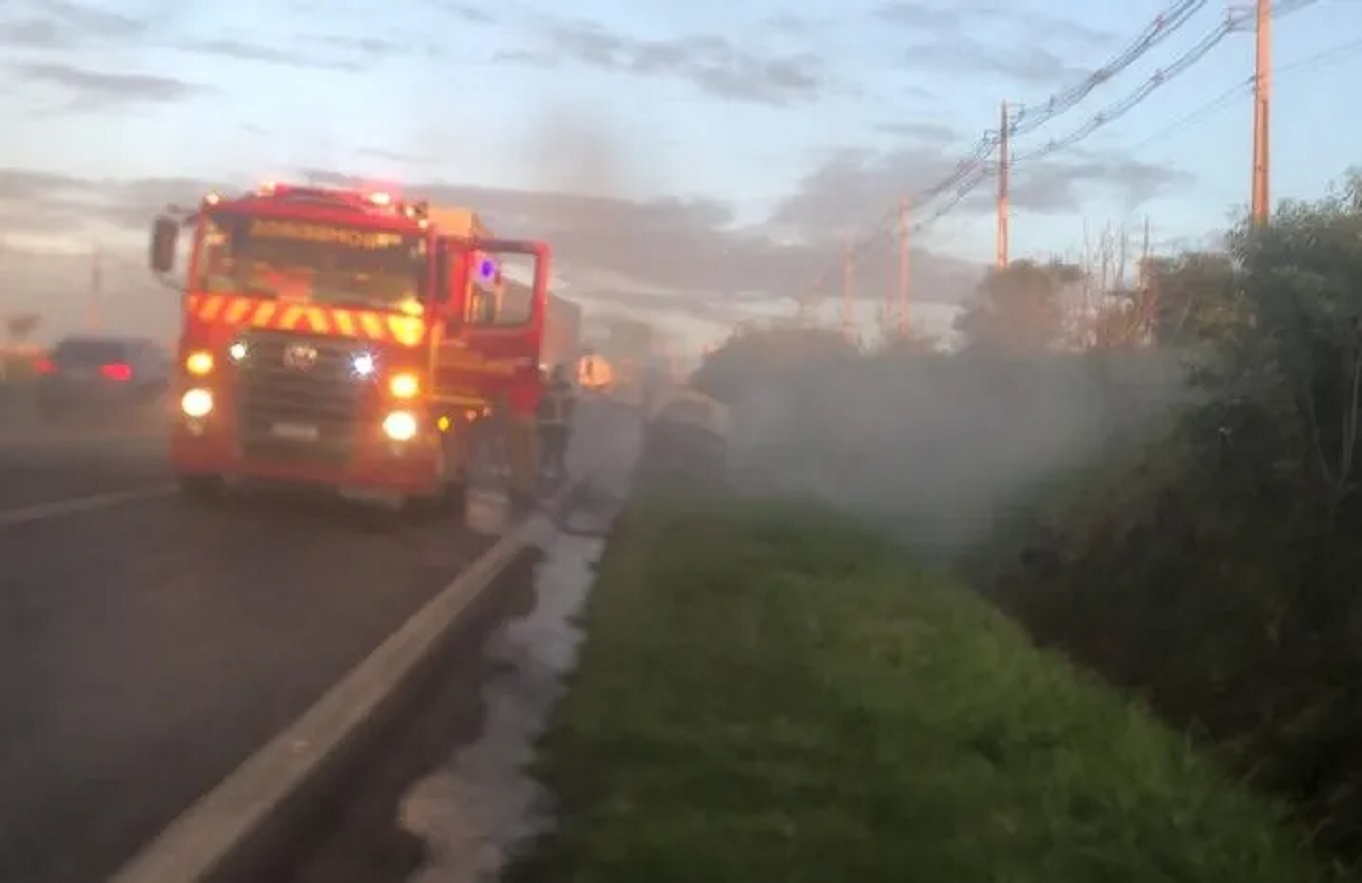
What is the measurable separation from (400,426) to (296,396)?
3.50ft

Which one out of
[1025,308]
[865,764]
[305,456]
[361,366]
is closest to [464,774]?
[865,764]

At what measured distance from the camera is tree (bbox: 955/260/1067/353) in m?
40.4

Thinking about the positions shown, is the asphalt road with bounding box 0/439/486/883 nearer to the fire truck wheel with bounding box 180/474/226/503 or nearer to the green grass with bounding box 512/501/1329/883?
the fire truck wheel with bounding box 180/474/226/503

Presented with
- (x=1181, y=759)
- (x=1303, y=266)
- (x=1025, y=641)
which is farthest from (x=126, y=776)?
(x=1303, y=266)

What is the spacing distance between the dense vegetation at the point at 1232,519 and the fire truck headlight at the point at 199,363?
7.80m

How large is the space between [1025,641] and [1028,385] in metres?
19.4

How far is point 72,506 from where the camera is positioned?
20.1 m

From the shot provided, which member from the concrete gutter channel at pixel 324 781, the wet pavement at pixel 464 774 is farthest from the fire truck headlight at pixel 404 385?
the concrete gutter channel at pixel 324 781

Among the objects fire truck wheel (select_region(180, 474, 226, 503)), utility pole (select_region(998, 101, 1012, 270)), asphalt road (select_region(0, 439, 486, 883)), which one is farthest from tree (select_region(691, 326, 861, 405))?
asphalt road (select_region(0, 439, 486, 883))

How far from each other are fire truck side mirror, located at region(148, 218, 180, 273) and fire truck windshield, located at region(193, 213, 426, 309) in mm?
330

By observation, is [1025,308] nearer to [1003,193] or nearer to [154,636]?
[1003,193]

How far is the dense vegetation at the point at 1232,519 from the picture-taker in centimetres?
1212

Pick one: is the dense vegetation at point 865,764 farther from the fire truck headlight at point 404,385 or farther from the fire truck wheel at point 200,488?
the fire truck wheel at point 200,488

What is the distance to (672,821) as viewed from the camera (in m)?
7.50
